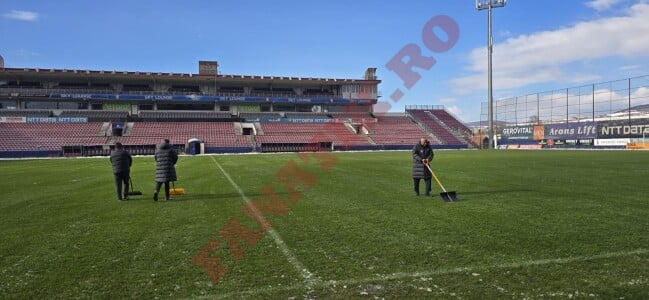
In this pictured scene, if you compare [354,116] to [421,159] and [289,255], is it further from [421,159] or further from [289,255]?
[289,255]

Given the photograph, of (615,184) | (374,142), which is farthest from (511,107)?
(615,184)

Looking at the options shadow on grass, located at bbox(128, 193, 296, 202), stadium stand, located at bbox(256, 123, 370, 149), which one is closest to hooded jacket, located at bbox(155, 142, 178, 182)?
shadow on grass, located at bbox(128, 193, 296, 202)

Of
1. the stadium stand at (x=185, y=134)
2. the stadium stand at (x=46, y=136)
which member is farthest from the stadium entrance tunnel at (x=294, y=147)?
the stadium stand at (x=46, y=136)

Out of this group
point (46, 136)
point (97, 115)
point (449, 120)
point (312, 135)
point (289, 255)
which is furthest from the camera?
point (449, 120)

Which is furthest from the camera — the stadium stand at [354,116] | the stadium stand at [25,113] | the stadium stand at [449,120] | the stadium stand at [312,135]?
the stadium stand at [449,120]

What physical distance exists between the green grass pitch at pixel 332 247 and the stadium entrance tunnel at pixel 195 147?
4210 centimetres

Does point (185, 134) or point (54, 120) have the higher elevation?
point (54, 120)

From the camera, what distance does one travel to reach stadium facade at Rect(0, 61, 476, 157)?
184 ft

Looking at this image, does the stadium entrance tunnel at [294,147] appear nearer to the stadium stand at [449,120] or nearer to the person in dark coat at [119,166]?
the stadium stand at [449,120]

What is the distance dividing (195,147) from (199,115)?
15.1 meters

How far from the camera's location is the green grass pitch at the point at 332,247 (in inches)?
179

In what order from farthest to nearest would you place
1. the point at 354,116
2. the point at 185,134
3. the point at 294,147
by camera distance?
the point at 354,116 → the point at 294,147 → the point at 185,134

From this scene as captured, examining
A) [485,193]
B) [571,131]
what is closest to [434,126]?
[571,131]

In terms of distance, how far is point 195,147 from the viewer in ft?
174
